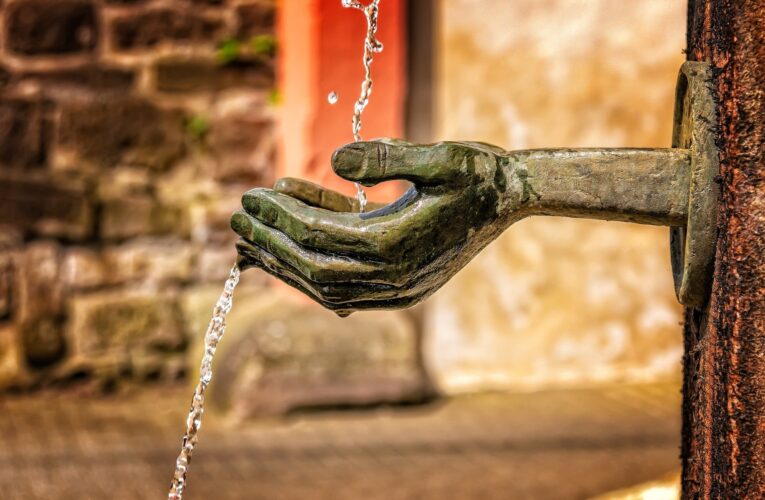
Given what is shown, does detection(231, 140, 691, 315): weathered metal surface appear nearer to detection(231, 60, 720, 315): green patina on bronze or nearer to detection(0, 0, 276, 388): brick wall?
detection(231, 60, 720, 315): green patina on bronze

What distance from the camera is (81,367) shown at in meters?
3.70

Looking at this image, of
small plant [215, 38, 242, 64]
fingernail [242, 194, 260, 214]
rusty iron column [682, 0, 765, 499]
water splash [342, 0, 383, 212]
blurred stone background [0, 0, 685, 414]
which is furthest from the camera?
small plant [215, 38, 242, 64]

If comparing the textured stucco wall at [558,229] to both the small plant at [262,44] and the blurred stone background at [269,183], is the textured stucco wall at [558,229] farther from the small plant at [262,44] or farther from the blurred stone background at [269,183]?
the small plant at [262,44]

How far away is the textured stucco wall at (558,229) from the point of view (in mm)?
3908

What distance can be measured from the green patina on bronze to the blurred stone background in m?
2.36

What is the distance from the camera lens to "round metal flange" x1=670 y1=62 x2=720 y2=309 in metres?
1.02

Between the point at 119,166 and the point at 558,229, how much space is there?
1.80 m

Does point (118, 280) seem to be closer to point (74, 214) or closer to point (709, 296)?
point (74, 214)

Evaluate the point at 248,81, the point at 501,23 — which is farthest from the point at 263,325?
the point at 501,23

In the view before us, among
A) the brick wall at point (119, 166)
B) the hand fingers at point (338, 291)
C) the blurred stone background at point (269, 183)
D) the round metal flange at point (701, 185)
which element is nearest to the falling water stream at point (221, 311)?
the hand fingers at point (338, 291)

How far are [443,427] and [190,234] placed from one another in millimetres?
1285

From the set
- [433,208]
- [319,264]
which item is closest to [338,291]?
[319,264]

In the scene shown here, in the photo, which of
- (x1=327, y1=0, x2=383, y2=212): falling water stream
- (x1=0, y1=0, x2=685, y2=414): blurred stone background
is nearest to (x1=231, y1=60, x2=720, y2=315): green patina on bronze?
(x1=327, y1=0, x2=383, y2=212): falling water stream

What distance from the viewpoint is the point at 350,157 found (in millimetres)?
1016
